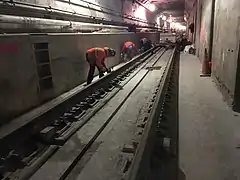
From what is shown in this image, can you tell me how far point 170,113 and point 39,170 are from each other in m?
2.92

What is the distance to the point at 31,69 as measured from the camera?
5301mm

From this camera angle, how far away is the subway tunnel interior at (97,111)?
2.49 metres

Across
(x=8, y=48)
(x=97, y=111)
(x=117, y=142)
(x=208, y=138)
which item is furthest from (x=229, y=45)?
(x=8, y=48)

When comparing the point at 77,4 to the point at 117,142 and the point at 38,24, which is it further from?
the point at 117,142

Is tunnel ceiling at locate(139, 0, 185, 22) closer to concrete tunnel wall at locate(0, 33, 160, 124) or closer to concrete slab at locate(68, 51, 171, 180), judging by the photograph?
concrete tunnel wall at locate(0, 33, 160, 124)

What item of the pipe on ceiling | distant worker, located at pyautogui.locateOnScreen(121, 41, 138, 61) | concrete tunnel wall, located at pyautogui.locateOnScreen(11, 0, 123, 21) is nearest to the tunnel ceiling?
concrete tunnel wall, located at pyautogui.locateOnScreen(11, 0, 123, 21)

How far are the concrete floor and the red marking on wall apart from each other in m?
3.54

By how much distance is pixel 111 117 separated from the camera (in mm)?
3619

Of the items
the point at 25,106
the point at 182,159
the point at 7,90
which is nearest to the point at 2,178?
the point at 182,159

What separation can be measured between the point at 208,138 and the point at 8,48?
13.0 feet

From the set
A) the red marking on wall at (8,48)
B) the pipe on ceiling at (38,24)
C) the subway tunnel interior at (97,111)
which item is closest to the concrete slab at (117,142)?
the subway tunnel interior at (97,111)

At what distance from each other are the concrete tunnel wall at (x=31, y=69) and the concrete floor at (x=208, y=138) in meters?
3.29

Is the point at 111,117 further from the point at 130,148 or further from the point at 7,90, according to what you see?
the point at 7,90

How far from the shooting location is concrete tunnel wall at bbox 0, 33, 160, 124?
4539mm
